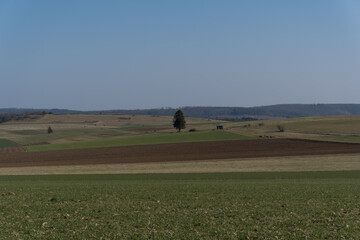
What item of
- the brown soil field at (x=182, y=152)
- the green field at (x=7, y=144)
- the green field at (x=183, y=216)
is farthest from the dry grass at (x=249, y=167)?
the green field at (x=7, y=144)

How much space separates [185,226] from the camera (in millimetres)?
13398

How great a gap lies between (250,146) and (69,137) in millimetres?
65316

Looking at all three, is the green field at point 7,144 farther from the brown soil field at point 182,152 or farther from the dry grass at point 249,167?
the dry grass at point 249,167

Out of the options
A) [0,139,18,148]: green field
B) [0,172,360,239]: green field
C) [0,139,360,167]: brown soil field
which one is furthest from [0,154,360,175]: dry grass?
[0,139,18,148]: green field

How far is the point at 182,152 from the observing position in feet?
232

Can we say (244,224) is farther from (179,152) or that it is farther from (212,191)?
(179,152)

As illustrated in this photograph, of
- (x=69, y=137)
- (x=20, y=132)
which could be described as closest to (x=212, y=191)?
(x=69, y=137)

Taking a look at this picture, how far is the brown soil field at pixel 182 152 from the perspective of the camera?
6181 cm

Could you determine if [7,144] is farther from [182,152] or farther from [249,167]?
[249,167]

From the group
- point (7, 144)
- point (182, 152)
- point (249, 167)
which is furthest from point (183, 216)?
point (7, 144)

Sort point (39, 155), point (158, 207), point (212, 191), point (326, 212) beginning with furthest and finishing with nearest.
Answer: point (39, 155) → point (212, 191) → point (158, 207) → point (326, 212)

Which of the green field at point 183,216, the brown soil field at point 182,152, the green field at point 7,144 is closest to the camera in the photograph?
the green field at point 183,216

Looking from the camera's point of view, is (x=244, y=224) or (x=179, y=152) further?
(x=179, y=152)

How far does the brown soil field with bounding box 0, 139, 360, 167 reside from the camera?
61812 mm
